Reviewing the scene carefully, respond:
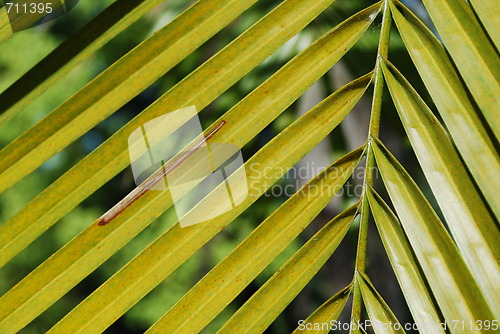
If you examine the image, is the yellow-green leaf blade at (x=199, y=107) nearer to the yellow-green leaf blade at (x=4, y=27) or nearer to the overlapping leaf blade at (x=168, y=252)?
the overlapping leaf blade at (x=168, y=252)

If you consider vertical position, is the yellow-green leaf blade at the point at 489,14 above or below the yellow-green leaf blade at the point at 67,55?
below

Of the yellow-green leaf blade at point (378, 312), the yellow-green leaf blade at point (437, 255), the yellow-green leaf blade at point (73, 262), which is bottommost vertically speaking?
the yellow-green leaf blade at point (378, 312)

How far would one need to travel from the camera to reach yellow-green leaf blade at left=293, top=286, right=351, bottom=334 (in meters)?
0.58

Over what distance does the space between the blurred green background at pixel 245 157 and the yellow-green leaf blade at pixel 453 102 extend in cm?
22

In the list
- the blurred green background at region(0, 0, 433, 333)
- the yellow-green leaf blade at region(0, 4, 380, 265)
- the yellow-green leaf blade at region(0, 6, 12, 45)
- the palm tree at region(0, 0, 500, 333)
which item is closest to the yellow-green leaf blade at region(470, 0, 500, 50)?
the palm tree at region(0, 0, 500, 333)

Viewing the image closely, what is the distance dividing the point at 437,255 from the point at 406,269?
48 millimetres

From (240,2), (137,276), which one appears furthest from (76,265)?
(240,2)

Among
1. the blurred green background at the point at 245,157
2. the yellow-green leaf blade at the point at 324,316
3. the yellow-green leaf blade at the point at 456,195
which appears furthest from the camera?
the blurred green background at the point at 245,157

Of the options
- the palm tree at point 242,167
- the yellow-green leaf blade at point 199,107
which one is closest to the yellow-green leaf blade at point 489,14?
the palm tree at point 242,167

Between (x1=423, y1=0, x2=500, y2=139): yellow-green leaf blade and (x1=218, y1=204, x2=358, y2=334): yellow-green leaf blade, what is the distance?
7.0 inches

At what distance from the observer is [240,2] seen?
0.53 meters

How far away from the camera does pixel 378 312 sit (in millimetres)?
564

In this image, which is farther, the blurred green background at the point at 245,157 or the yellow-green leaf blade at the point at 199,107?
the blurred green background at the point at 245,157

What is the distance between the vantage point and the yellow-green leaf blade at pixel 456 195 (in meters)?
0.47
